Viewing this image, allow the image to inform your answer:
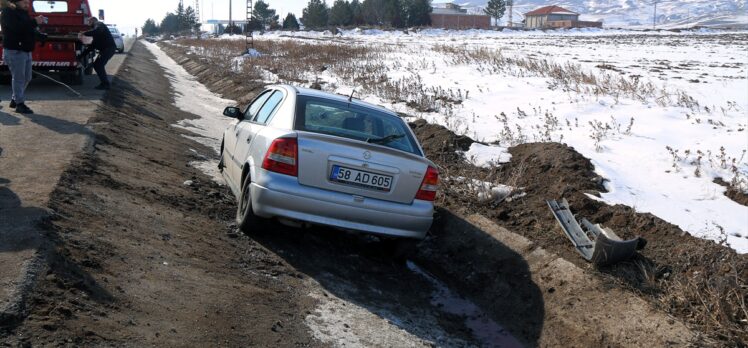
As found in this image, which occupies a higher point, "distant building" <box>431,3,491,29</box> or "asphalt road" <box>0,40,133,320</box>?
"distant building" <box>431,3,491,29</box>

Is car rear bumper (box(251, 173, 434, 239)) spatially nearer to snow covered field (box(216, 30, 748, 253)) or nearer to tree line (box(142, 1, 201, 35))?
snow covered field (box(216, 30, 748, 253))

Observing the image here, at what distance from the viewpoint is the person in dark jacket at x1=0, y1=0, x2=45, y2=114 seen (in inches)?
411

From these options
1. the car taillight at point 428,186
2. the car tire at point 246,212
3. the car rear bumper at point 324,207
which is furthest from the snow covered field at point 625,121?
the car tire at point 246,212

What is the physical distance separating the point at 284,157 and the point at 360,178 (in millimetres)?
670

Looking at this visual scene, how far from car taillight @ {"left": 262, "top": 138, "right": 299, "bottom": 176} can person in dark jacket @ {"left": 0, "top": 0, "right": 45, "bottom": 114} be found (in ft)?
21.4

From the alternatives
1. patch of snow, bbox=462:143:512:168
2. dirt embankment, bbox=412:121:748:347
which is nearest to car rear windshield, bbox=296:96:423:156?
dirt embankment, bbox=412:121:748:347

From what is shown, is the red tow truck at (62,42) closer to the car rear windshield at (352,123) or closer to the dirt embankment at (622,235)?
the dirt embankment at (622,235)

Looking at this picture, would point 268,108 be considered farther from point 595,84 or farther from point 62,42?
point 595,84

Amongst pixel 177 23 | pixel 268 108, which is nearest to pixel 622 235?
pixel 268 108

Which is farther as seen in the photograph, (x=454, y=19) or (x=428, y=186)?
(x=454, y=19)

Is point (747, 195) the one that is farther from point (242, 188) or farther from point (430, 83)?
point (430, 83)

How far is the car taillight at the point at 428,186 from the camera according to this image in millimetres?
6152

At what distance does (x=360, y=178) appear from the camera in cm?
590

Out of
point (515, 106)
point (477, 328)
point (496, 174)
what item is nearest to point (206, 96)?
point (515, 106)
